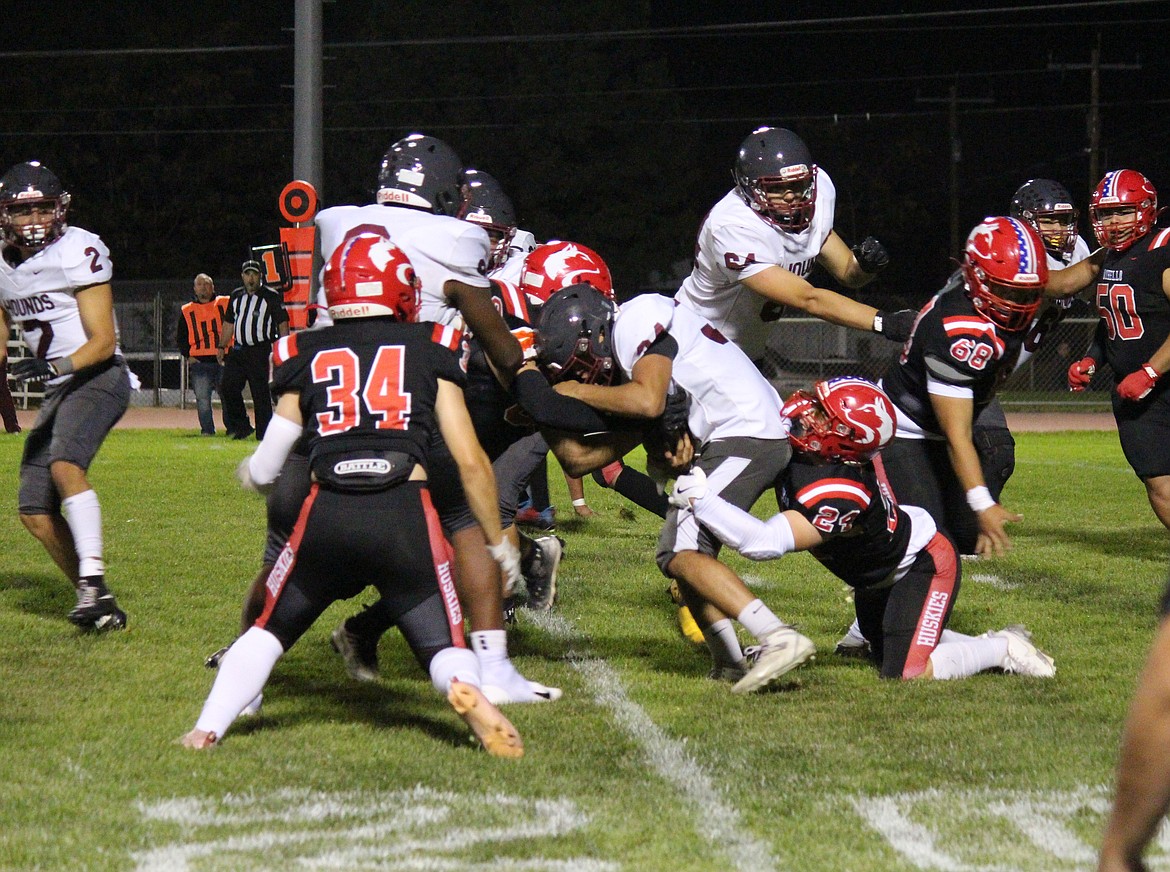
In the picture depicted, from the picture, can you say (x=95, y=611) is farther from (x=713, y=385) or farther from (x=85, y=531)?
(x=713, y=385)

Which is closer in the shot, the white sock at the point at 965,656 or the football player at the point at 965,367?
the white sock at the point at 965,656

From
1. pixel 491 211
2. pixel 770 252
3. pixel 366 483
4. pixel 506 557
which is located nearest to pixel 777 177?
pixel 770 252

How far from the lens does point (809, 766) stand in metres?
4.28

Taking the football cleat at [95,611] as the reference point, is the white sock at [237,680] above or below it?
above

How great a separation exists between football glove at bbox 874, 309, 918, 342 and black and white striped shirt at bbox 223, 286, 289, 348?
12.1m

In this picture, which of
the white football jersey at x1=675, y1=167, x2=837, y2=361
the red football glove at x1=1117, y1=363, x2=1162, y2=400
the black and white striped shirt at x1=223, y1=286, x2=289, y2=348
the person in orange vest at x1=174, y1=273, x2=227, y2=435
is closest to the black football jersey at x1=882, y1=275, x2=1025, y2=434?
the white football jersey at x1=675, y1=167, x2=837, y2=361

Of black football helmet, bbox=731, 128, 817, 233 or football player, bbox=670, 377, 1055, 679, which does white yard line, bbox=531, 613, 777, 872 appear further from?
black football helmet, bbox=731, 128, 817, 233

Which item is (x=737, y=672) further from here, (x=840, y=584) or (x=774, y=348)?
(x=774, y=348)

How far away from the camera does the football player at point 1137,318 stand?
7.64m

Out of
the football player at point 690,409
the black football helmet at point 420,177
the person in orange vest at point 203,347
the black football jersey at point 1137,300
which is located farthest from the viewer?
the person in orange vest at point 203,347

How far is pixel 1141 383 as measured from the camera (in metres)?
7.55

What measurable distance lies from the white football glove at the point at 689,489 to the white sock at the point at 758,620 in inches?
16.1

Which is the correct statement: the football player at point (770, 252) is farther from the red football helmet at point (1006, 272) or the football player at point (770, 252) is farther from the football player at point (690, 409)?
the football player at point (690, 409)

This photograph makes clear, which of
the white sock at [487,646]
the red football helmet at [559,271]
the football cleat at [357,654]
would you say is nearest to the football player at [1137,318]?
the red football helmet at [559,271]
